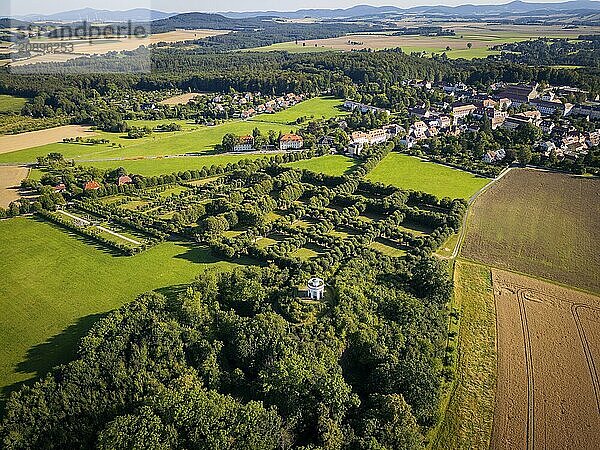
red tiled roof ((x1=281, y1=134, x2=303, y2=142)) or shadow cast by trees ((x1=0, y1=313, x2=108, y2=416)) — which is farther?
red tiled roof ((x1=281, y1=134, x2=303, y2=142))

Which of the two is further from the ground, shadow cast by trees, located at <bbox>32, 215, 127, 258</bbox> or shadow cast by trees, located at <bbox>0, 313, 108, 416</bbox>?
shadow cast by trees, located at <bbox>32, 215, 127, 258</bbox>

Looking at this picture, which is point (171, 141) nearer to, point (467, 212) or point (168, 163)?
point (168, 163)

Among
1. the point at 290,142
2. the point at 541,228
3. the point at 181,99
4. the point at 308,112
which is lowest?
the point at 541,228

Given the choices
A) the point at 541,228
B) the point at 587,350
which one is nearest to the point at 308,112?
the point at 541,228

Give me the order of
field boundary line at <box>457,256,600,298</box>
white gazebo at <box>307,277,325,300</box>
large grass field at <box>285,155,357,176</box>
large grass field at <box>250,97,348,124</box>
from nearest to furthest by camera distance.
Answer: white gazebo at <box>307,277,325,300</box>, field boundary line at <box>457,256,600,298</box>, large grass field at <box>285,155,357,176</box>, large grass field at <box>250,97,348,124</box>

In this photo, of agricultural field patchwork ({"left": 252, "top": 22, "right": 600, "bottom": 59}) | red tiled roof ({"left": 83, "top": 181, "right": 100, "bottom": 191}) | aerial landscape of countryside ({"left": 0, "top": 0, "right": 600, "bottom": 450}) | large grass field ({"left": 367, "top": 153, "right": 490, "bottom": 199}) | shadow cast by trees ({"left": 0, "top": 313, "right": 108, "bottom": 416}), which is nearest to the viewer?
aerial landscape of countryside ({"left": 0, "top": 0, "right": 600, "bottom": 450})

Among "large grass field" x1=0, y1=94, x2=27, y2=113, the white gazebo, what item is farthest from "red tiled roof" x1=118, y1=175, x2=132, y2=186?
"large grass field" x1=0, y1=94, x2=27, y2=113

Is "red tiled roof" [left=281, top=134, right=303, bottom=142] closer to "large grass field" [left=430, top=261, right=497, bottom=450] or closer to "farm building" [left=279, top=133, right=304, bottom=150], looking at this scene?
"farm building" [left=279, top=133, right=304, bottom=150]
